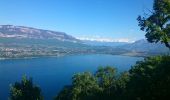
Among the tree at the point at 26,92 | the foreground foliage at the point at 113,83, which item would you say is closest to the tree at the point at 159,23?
the foreground foliage at the point at 113,83

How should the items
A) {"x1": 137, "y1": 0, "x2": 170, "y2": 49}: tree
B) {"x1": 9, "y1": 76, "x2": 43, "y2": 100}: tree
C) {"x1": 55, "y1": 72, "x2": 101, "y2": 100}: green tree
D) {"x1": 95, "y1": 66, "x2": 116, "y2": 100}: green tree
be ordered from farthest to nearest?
{"x1": 95, "y1": 66, "x2": 116, "y2": 100}: green tree → {"x1": 55, "y1": 72, "x2": 101, "y2": 100}: green tree → {"x1": 9, "y1": 76, "x2": 43, "y2": 100}: tree → {"x1": 137, "y1": 0, "x2": 170, "y2": 49}: tree

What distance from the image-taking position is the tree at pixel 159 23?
28.1 meters

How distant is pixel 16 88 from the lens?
52781mm

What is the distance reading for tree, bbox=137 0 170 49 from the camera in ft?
92.3

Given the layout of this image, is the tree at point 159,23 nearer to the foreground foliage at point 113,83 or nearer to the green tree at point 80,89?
the foreground foliage at point 113,83

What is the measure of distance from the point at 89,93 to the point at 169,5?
1610 inches

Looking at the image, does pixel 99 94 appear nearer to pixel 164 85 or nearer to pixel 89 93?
pixel 89 93

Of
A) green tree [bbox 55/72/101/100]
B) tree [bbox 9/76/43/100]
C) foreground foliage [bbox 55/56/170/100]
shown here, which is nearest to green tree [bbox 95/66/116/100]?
foreground foliage [bbox 55/56/170/100]

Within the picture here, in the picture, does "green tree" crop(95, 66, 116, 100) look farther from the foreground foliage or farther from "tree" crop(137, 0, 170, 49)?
"tree" crop(137, 0, 170, 49)

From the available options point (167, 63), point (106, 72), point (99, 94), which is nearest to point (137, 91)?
point (167, 63)

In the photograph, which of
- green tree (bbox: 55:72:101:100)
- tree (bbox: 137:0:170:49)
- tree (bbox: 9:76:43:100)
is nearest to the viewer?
tree (bbox: 137:0:170:49)

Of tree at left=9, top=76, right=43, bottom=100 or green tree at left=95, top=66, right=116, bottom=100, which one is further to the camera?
green tree at left=95, top=66, right=116, bottom=100

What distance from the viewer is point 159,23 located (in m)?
28.7

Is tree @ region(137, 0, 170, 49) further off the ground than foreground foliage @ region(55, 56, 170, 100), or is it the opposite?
tree @ region(137, 0, 170, 49)
